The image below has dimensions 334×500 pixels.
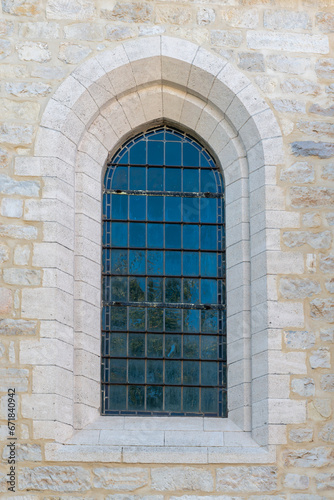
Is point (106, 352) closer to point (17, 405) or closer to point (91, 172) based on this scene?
point (17, 405)

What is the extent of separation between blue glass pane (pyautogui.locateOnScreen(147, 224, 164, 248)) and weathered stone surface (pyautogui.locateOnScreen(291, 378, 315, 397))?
1656 millimetres

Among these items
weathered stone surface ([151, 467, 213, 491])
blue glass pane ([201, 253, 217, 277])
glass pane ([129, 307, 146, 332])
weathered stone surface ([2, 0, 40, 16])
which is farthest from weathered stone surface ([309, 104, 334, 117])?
weathered stone surface ([151, 467, 213, 491])

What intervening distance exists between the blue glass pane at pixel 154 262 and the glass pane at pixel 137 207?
0.33 meters

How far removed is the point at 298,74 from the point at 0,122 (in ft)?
8.37

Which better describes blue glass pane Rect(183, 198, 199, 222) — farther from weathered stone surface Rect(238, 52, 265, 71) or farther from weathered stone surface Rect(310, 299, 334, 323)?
weathered stone surface Rect(310, 299, 334, 323)

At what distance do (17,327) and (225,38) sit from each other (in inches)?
120

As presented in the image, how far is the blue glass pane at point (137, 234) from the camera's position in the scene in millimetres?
8742

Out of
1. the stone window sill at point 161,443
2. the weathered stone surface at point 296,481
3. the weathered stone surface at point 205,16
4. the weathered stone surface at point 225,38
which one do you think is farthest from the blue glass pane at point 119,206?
the weathered stone surface at point 296,481

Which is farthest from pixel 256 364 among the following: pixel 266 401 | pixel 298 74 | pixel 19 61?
pixel 19 61

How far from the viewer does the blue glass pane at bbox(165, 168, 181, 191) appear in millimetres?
8945

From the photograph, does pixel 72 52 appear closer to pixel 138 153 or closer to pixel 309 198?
pixel 138 153

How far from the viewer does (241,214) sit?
28.6ft

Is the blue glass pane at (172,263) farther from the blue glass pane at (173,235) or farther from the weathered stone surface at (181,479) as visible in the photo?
the weathered stone surface at (181,479)

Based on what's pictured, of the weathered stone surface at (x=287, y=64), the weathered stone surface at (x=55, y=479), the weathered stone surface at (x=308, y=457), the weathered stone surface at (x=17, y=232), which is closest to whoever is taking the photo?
the weathered stone surface at (x=55, y=479)
